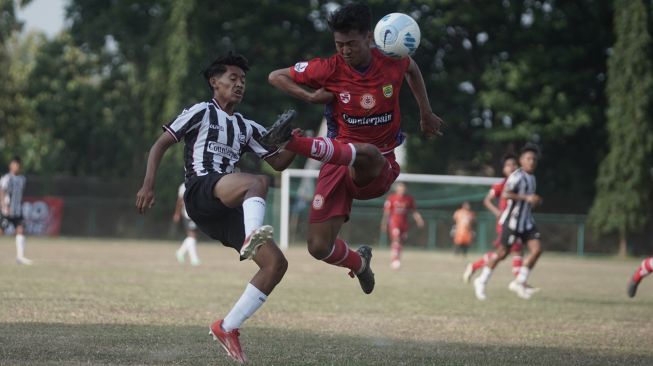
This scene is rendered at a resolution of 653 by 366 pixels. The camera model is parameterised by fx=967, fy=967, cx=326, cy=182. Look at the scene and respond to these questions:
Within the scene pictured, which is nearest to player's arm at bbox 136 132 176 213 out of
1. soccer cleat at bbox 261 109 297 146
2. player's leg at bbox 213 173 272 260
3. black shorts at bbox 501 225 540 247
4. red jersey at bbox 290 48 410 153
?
player's leg at bbox 213 173 272 260

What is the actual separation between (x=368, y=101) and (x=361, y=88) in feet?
0.41

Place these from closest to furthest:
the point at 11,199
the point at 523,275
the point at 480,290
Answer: the point at 480,290 < the point at 523,275 < the point at 11,199

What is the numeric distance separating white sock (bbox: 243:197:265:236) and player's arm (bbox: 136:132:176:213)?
2.48 feet

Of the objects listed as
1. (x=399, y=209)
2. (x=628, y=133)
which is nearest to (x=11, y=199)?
(x=399, y=209)

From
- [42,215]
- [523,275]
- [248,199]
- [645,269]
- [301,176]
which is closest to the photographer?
[248,199]

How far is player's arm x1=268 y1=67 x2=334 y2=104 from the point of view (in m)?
7.52

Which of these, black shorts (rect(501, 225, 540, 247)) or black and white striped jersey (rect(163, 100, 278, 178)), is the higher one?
black and white striped jersey (rect(163, 100, 278, 178))

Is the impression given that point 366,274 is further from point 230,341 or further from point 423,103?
point 230,341

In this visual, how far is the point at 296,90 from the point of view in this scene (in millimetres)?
7520

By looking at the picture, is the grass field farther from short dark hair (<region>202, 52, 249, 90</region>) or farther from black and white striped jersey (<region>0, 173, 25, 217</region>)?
short dark hair (<region>202, 52, 249, 90</region>)

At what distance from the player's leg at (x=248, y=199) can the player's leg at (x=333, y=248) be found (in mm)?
1304

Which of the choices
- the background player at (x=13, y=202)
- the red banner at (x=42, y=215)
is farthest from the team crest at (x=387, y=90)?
the red banner at (x=42, y=215)

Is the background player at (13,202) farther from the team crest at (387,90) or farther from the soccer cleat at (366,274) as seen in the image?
the team crest at (387,90)

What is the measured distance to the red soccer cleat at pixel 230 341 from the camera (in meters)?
6.50
